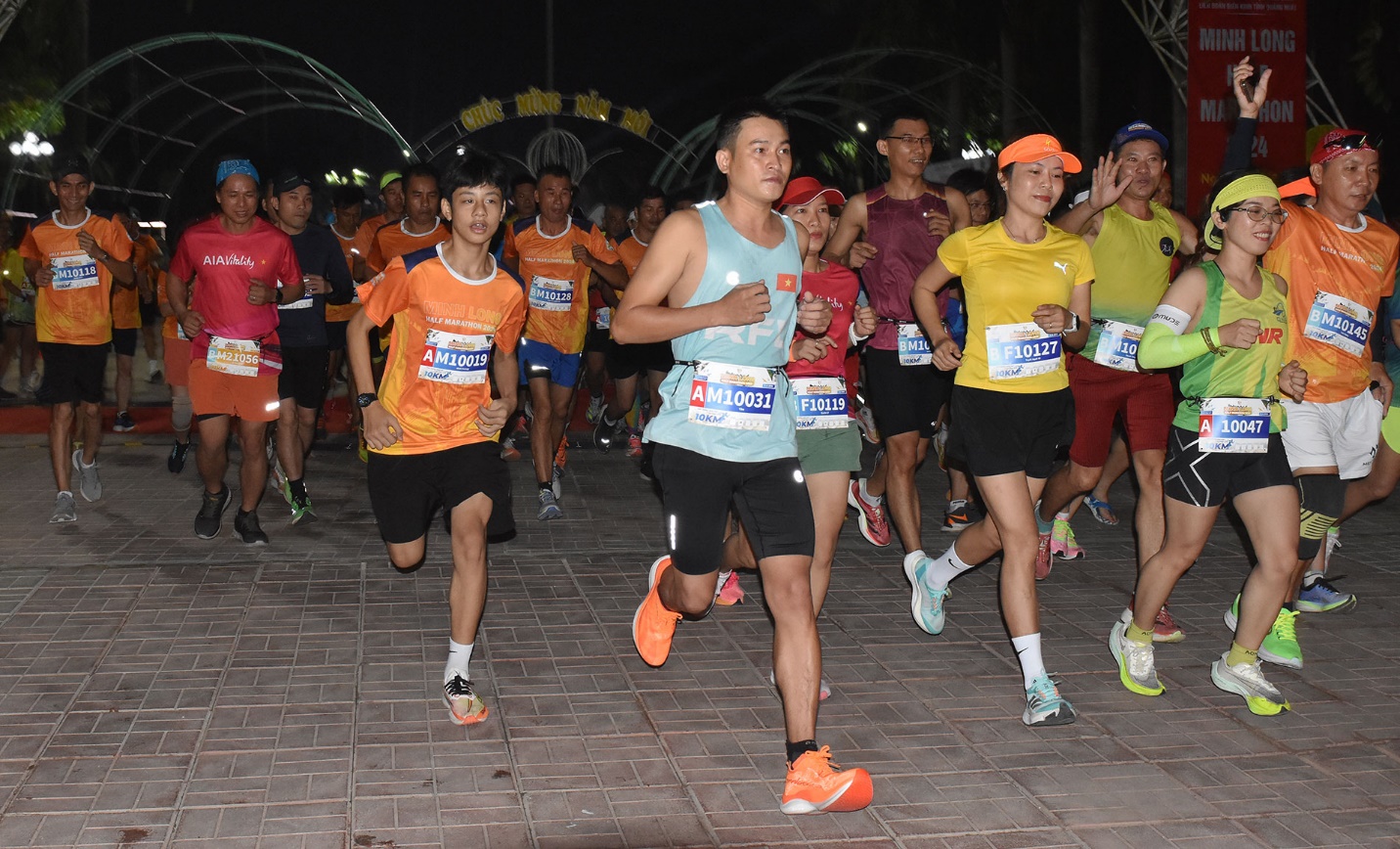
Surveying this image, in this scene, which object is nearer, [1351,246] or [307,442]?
[1351,246]

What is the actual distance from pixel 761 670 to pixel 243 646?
2.13 m

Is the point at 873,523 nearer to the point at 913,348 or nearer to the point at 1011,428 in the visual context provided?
the point at 913,348

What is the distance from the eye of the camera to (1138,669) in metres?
5.09

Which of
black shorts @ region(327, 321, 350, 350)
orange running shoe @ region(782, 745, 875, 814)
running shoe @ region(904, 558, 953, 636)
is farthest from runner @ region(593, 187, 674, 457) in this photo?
orange running shoe @ region(782, 745, 875, 814)

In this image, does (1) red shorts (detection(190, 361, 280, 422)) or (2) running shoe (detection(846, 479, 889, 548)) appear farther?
(2) running shoe (detection(846, 479, 889, 548))

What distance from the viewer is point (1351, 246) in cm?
543

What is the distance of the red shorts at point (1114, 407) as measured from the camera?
5.98 metres

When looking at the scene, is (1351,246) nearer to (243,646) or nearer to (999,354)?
(999,354)

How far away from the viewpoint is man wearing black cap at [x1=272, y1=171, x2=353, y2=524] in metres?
7.97

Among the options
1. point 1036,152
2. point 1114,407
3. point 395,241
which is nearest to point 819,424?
point 1036,152

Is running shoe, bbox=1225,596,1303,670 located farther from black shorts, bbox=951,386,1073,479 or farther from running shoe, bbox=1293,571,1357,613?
black shorts, bbox=951,386,1073,479

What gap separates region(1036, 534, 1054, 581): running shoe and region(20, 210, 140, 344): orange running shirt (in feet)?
19.1

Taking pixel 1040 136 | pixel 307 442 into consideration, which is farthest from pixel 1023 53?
pixel 1040 136

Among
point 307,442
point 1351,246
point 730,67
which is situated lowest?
point 307,442
